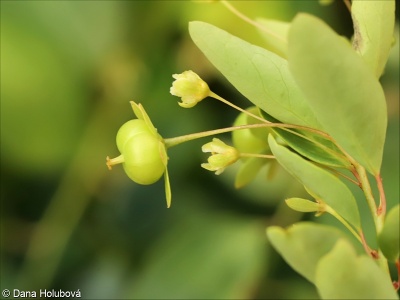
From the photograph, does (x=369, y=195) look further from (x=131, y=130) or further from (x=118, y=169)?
(x=118, y=169)

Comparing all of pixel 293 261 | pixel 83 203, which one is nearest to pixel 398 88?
pixel 83 203

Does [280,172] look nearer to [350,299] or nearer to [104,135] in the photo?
[104,135]

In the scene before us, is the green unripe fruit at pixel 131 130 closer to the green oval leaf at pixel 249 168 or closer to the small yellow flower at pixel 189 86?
the small yellow flower at pixel 189 86

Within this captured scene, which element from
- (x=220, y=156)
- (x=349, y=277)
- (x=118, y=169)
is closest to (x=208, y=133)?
(x=220, y=156)

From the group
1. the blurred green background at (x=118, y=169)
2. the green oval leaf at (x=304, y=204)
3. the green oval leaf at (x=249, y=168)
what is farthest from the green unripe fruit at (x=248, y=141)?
the blurred green background at (x=118, y=169)

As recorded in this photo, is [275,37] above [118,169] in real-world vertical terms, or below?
above
